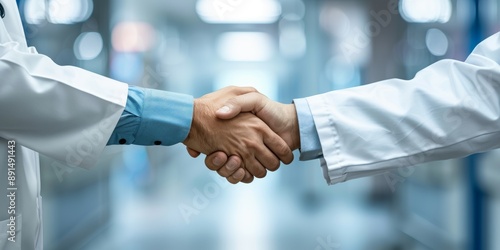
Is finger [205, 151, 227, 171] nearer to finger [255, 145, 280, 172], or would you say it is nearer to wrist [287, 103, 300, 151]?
finger [255, 145, 280, 172]

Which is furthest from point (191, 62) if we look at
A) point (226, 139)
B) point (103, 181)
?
point (226, 139)

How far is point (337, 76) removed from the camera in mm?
4984

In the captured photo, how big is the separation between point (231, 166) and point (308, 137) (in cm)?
30

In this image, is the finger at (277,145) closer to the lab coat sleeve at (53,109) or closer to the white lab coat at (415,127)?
the white lab coat at (415,127)

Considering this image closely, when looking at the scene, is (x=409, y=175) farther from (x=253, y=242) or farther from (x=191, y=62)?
(x=191, y=62)

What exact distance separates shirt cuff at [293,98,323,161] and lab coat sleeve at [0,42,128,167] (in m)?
0.50

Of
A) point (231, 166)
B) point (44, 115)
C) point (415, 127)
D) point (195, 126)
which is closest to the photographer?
point (44, 115)

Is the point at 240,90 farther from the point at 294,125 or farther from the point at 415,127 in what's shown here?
the point at 415,127

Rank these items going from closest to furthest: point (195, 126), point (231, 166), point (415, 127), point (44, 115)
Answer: point (44, 115) < point (415, 127) < point (195, 126) < point (231, 166)

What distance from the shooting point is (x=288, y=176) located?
615 centimetres

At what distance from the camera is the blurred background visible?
10.4ft

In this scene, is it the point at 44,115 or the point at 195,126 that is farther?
the point at 195,126

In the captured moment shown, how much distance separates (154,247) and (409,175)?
6.77 ft

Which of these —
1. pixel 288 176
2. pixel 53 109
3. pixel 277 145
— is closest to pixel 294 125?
pixel 277 145
